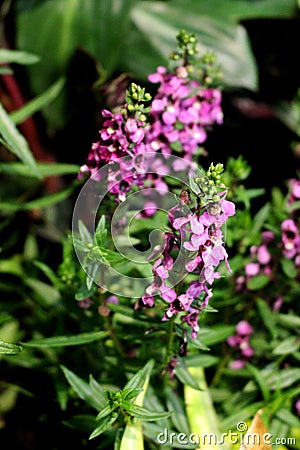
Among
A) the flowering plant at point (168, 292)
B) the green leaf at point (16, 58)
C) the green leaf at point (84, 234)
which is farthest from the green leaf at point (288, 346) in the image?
the green leaf at point (16, 58)

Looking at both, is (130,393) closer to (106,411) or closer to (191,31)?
(106,411)

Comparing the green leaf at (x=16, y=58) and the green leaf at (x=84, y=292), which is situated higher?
the green leaf at (x=16, y=58)

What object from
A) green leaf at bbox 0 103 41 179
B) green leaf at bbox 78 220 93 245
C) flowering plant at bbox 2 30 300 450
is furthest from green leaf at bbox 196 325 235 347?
green leaf at bbox 0 103 41 179

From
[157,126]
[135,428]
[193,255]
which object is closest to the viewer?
[193,255]

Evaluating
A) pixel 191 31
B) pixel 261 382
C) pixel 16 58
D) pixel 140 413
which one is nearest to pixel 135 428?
pixel 140 413

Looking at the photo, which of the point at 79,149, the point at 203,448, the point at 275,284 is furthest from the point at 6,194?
the point at 203,448

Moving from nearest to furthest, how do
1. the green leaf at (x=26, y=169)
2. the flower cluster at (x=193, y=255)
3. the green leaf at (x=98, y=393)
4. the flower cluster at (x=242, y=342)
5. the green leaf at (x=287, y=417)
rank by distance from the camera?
1. the flower cluster at (x=193, y=255)
2. the green leaf at (x=98, y=393)
3. the green leaf at (x=287, y=417)
4. the flower cluster at (x=242, y=342)
5. the green leaf at (x=26, y=169)

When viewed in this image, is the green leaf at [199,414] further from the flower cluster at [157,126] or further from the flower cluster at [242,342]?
the flower cluster at [157,126]
